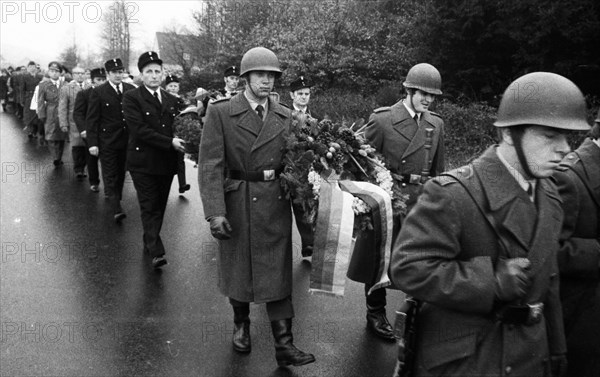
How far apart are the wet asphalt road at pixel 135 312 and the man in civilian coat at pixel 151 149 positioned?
0.56 metres

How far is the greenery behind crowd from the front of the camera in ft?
42.3

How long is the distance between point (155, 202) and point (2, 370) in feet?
9.09

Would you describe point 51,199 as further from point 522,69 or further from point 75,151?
point 522,69

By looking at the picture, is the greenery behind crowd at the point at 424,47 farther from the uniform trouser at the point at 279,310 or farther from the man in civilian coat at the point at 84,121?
the uniform trouser at the point at 279,310

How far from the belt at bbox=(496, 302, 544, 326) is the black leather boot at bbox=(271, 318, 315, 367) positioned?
2.39 metres

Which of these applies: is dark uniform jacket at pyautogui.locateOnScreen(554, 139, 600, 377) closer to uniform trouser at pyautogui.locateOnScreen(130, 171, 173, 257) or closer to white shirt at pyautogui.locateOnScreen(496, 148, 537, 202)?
white shirt at pyautogui.locateOnScreen(496, 148, 537, 202)

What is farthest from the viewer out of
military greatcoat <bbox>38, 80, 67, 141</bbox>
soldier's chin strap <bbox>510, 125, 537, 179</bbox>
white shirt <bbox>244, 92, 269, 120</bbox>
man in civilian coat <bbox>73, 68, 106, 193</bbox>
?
military greatcoat <bbox>38, 80, 67, 141</bbox>

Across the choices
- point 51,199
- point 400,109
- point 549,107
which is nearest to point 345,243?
point 400,109

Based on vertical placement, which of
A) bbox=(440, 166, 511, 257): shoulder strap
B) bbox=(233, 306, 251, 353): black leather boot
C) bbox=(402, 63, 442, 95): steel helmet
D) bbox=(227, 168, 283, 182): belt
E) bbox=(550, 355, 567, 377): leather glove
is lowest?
bbox=(233, 306, 251, 353): black leather boot

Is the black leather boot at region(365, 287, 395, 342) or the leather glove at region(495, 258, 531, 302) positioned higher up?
the leather glove at region(495, 258, 531, 302)

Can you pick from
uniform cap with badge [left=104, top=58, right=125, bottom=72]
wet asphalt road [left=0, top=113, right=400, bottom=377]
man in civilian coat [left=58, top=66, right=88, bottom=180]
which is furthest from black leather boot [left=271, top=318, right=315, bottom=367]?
man in civilian coat [left=58, top=66, right=88, bottom=180]

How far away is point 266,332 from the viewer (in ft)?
17.7

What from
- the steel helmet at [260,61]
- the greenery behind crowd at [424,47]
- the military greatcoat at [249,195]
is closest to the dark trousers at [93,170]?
the greenery behind crowd at [424,47]

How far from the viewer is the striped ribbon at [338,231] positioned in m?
4.57
